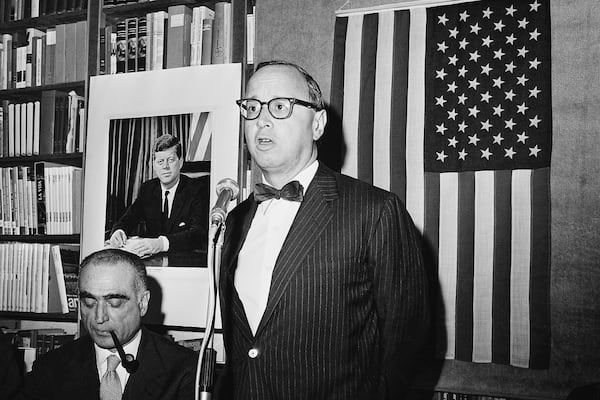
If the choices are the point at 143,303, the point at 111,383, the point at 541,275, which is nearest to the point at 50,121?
the point at 143,303

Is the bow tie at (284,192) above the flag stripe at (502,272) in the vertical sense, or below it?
above

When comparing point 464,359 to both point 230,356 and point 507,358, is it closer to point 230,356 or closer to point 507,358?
point 507,358

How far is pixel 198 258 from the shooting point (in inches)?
113

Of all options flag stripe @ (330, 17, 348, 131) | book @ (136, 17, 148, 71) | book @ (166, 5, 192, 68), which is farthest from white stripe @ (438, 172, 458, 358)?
book @ (136, 17, 148, 71)

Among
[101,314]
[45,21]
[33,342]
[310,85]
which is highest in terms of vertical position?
[45,21]

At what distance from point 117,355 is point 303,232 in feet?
3.47


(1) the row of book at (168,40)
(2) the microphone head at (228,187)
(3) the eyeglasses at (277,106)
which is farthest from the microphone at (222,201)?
(1) the row of book at (168,40)

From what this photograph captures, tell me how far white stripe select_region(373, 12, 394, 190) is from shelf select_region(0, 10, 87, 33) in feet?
5.27

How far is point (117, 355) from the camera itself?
7.72 feet

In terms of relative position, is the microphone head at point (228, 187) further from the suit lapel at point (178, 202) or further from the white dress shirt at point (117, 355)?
the suit lapel at point (178, 202)

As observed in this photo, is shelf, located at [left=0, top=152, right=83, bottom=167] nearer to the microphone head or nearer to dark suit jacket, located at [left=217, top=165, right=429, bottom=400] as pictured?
dark suit jacket, located at [left=217, top=165, right=429, bottom=400]

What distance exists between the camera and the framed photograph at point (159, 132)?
2881 mm

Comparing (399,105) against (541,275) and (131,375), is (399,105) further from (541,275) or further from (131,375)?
(131,375)

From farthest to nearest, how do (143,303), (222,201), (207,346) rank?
1. (143,303)
2. (222,201)
3. (207,346)
